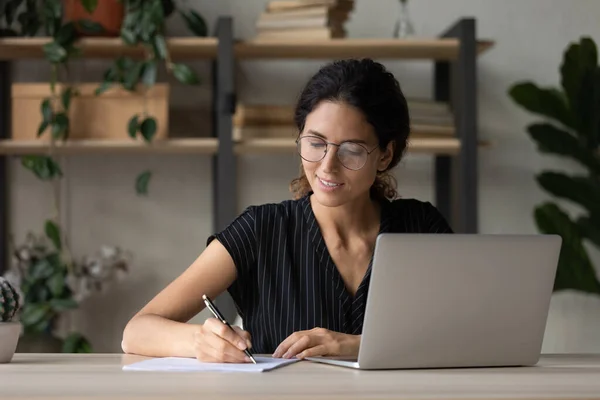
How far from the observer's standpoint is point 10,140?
10.6 ft

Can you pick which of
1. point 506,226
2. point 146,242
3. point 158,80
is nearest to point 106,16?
point 158,80

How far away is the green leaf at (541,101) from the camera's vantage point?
11.2 feet

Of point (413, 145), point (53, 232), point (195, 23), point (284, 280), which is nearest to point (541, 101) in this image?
point (413, 145)

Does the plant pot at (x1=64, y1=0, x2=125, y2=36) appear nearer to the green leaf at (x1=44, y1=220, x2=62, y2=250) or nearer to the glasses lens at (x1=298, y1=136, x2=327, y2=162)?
the green leaf at (x1=44, y1=220, x2=62, y2=250)

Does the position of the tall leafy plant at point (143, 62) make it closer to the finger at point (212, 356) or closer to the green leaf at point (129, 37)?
the green leaf at point (129, 37)

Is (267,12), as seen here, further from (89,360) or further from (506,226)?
(89,360)

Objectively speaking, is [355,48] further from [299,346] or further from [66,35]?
[299,346]

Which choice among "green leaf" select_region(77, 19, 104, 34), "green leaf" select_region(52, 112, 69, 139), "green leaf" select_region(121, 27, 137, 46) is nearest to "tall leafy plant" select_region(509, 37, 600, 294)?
"green leaf" select_region(121, 27, 137, 46)

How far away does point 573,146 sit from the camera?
11.2 ft

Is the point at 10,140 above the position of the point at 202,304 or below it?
above

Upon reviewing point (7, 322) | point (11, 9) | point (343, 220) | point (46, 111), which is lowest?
point (7, 322)

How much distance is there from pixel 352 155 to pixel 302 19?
1.39 m

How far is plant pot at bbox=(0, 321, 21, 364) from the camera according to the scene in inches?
60.9

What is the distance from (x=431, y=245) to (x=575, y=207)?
246cm
